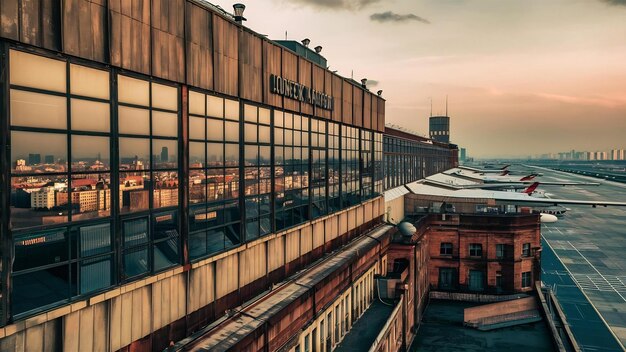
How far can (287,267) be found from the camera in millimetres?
22156

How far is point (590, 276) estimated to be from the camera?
6631cm

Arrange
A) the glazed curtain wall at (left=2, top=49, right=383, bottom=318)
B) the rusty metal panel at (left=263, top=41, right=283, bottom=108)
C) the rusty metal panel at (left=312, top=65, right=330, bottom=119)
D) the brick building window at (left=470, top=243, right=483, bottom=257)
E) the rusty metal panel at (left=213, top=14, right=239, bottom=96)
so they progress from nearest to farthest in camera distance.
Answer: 1. the glazed curtain wall at (left=2, top=49, right=383, bottom=318)
2. the rusty metal panel at (left=213, top=14, right=239, bottom=96)
3. the rusty metal panel at (left=263, top=41, right=283, bottom=108)
4. the rusty metal panel at (left=312, top=65, right=330, bottom=119)
5. the brick building window at (left=470, top=243, right=483, bottom=257)

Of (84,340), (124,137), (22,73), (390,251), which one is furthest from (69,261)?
(390,251)

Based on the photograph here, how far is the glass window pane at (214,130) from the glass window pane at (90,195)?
16.1 ft

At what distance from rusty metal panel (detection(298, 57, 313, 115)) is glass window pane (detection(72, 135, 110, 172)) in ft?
45.5

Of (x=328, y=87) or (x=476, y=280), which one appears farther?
(x=476, y=280)

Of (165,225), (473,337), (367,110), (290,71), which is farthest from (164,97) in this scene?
→ (473,337)

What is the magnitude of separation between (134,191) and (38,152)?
126 inches

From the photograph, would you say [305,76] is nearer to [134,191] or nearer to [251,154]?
[251,154]

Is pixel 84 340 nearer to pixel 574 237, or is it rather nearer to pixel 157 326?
pixel 157 326

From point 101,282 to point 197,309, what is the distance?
4.53 metres

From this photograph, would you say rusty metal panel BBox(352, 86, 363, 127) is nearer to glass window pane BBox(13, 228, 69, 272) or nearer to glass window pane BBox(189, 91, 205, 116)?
glass window pane BBox(189, 91, 205, 116)

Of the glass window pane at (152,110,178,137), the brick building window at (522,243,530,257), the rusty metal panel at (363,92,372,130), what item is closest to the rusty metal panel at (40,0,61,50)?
the glass window pane at (152,110,178,137)

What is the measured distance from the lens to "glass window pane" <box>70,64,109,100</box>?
35.4 feet
